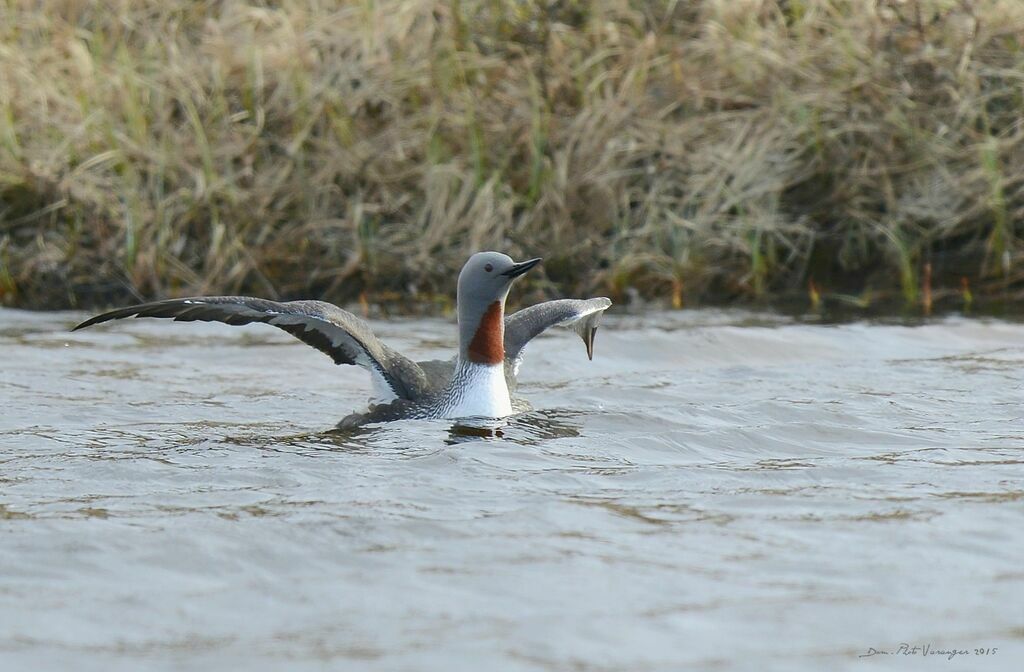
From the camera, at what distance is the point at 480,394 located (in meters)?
6.66

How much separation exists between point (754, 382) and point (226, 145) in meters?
4.25

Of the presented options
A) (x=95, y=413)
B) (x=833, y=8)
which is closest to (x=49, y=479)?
(x=95, y=413)

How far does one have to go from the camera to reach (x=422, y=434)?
20.7ft

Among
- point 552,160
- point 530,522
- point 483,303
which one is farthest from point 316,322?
point 552,160

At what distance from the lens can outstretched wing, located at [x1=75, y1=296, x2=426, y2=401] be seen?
19.8 ft

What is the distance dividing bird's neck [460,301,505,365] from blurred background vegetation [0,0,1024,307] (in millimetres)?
2743

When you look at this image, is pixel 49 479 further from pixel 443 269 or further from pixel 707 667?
pixel 443 269

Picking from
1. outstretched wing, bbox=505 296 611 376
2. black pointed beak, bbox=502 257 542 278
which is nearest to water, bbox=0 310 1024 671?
outstretched wing, bbox=505 296 611 376

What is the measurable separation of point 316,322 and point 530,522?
6.67 ft

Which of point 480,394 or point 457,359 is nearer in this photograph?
point 480,394
